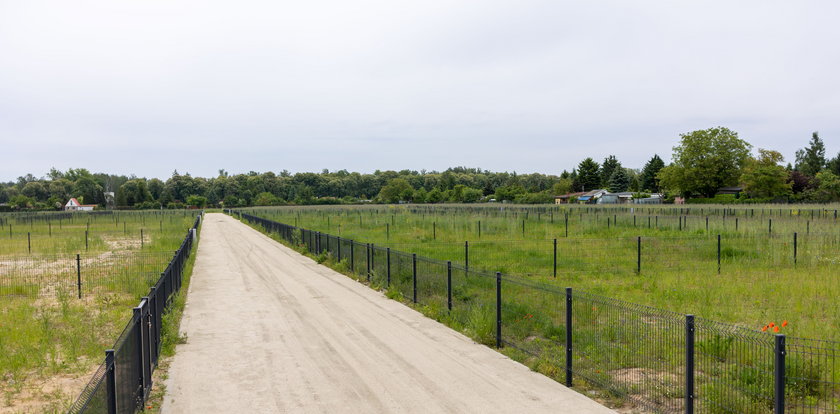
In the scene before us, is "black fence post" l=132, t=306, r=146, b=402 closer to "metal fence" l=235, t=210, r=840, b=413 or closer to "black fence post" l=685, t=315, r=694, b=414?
"metal fence" l=235, t=210, r=840, b=413

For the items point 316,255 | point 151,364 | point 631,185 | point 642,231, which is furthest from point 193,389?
point 631,185

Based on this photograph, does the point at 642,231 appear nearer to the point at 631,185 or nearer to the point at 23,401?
the point at 23,401

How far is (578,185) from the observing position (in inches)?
5517

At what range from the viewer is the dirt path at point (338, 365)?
7098mm

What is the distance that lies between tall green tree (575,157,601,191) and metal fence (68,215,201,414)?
452 ft

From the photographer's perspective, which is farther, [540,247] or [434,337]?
[540,247]

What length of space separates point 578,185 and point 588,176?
3.24m

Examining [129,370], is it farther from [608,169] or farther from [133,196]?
[133,196]

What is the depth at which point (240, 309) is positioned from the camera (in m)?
13.6

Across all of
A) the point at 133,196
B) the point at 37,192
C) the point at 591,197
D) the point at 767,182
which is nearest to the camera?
the point at 767,182

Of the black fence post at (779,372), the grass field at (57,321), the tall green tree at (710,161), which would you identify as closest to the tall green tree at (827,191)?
the tall green tree at (710,161)

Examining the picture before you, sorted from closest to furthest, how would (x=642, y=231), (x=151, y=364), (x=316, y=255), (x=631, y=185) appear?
1. (x=151, y=364)
2. (x=316, y=255)
3. (x=642, y=231)
4. (x=631, y=185)

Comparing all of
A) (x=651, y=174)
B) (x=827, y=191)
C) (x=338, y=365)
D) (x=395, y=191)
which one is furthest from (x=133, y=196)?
(x=338, y=365)

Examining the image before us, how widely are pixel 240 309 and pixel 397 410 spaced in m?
7.85
